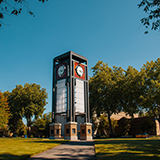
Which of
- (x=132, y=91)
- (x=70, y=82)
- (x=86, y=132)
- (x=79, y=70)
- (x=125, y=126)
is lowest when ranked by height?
(x=86, y=132)

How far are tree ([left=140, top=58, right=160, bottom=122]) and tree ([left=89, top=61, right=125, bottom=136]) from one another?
298 inches

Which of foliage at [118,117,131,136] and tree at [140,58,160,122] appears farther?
foliage at [118,117,131,136]

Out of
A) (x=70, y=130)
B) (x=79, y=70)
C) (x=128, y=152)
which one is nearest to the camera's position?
(x=128, y=152)

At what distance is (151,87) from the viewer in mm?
41125

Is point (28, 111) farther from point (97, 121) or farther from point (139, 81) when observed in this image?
point (139, 81)

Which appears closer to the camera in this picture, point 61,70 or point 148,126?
point 61,70

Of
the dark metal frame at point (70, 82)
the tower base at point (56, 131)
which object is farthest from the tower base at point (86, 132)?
the tower base at point (56, 131)

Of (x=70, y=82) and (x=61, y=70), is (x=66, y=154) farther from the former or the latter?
(x=61, y=70)

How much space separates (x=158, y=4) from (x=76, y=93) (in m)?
33.7

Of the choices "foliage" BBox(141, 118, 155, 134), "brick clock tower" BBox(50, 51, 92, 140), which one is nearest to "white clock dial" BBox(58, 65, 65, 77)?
"brick clock tower" BBox(50, 51, 92, 140)

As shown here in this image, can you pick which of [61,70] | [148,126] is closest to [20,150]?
[61,70]

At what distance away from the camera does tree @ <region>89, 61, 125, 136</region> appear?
4991cm

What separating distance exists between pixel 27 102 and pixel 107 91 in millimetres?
27107

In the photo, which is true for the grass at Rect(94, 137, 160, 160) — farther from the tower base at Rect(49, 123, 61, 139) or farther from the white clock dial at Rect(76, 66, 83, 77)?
the white clock dial at Rect(76, 66, 83, 77)
